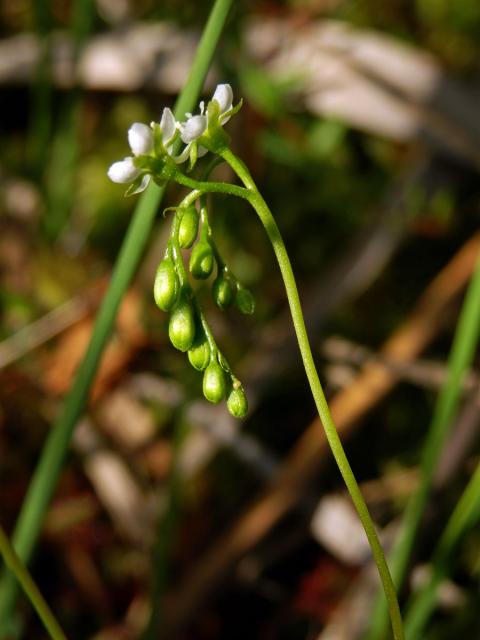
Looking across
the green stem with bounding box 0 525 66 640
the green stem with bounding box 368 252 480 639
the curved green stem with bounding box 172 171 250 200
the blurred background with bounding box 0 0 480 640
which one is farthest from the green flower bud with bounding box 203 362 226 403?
the blurred background with bounding box 0 0 480 640

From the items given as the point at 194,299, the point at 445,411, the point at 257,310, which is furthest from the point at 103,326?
the point at 257,310

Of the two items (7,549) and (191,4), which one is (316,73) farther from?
(7,549)

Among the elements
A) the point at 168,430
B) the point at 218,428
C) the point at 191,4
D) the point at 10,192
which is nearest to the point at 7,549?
the point at 218,428

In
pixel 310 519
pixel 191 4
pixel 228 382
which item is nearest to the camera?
pixel 228 382

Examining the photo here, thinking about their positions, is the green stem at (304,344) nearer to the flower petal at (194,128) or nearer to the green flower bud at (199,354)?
the flower petal at (194,128)

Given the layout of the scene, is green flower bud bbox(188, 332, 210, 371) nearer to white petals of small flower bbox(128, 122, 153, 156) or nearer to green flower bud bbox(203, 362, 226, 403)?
green flower bud bbox(203, 362, 226, 403)

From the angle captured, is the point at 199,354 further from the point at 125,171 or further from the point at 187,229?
the point at 125,171
